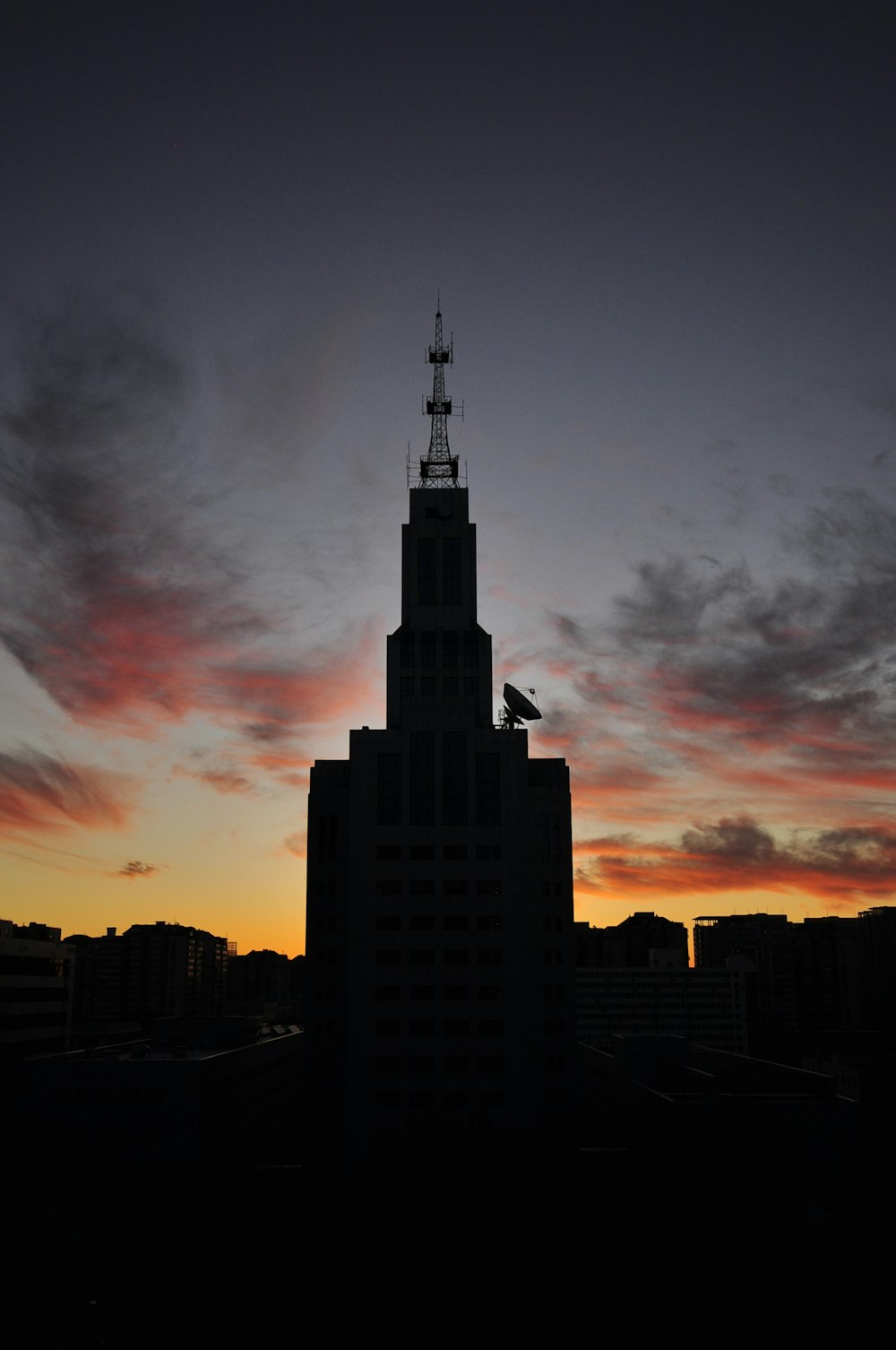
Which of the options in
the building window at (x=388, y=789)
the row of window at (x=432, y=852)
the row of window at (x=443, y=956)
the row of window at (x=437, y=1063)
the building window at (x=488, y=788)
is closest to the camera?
the row of window at (x=437, y=1063)

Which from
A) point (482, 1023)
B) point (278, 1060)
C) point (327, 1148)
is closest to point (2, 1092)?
point (278, 1060)

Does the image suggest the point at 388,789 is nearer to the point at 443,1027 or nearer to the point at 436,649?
the point at 436,649

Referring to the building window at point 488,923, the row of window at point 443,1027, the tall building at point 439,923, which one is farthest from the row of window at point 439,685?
the row of window at point 443,1027

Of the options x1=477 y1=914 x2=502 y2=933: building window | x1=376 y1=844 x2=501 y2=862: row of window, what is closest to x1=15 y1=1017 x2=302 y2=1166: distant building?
x1=376 y1=844 x2=501 y2=862: row of window

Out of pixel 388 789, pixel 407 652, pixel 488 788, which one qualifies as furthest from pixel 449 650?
Answer: pixel 388 789

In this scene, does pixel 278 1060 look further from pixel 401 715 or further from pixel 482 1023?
pixel 401 715

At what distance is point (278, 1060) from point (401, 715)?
54553mm

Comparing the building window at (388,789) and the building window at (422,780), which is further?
the building window at (422,780)

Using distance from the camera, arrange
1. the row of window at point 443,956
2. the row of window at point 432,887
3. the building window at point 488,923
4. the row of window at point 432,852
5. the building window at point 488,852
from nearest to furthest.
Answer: the row of window at point 443,956 → the building window at point 488,923 → the row of window at point 432,887 → the row of window at point 432,852 → the building window at point 488,852

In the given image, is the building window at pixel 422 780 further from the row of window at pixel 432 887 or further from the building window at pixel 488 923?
the building window at pixel 488 923

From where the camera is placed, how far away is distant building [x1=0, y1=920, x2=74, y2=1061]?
14000cm

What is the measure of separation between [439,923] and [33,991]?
76.7m

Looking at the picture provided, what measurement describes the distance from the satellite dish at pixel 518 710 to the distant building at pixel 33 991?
7904 cm

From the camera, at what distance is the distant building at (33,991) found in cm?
14000
